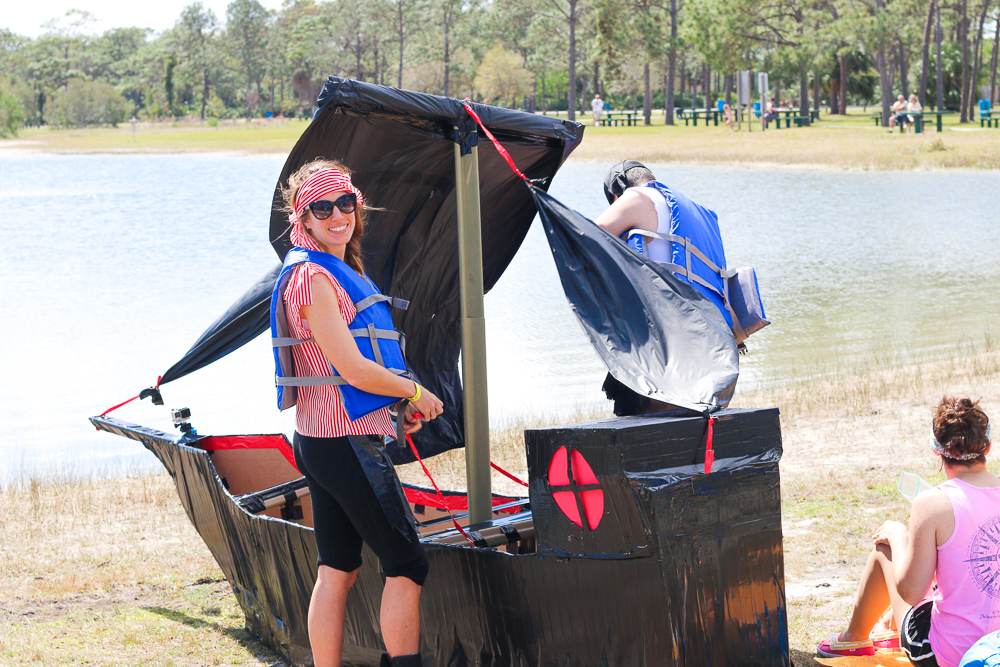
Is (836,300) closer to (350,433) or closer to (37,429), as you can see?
(37,429)

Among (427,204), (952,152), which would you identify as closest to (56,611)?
(427,204)

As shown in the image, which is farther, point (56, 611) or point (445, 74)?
point (445, 74)

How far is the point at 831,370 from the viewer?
11.2 m

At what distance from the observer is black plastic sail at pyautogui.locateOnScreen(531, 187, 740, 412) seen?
3.16 meters

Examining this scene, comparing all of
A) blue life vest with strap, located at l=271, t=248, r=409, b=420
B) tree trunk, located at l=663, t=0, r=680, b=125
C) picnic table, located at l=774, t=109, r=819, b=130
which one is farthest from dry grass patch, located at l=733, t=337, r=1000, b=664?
tree trunk, located at l=663, t=0, r=680, b=125

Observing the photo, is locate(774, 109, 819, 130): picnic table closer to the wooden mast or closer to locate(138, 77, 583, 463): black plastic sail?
locate(138, 77, 583, 463): black plastic sail

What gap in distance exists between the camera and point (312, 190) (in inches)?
120

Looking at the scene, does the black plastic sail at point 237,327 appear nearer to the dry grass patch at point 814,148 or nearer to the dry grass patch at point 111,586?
the dry grass patch at point 111,586

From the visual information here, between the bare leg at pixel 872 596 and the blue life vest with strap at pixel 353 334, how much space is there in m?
1.73

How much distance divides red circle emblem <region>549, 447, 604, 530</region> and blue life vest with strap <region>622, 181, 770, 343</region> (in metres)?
1.05

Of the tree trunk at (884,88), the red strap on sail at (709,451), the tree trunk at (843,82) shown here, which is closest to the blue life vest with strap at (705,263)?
the red strap on sail at (709,451)

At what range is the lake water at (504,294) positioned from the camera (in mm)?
11109

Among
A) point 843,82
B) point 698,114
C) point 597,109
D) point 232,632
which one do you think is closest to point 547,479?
point 232,632

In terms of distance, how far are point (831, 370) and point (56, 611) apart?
864cm
